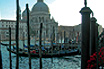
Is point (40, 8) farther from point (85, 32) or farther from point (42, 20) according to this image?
point (85, 32)

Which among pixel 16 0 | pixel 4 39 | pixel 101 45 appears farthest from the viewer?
pixel 4 39

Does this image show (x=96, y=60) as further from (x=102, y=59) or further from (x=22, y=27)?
(x=22, y=27)

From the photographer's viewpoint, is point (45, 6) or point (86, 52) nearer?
point (86, 52)

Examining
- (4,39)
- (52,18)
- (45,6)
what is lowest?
(4,39)

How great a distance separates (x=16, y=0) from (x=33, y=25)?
50926 millimetres

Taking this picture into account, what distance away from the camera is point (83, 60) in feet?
7.43

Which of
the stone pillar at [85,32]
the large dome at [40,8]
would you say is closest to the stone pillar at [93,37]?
the stone pillar at [85,32]

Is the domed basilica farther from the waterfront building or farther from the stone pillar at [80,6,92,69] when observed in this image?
the stone pillar at [80,6,92,69]

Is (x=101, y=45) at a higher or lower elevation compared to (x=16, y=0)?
lower

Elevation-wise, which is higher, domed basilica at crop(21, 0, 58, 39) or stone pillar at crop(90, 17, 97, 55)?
domed basilica at crop(21, 0, 58, 39)

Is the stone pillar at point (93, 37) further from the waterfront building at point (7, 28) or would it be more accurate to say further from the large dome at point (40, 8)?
the large dome at point (40, 8)

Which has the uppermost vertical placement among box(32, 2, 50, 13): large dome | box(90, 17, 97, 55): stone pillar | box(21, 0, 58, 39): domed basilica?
box(32, 2, 50, 13): large dome

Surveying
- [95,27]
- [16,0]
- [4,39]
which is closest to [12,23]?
[4,39]

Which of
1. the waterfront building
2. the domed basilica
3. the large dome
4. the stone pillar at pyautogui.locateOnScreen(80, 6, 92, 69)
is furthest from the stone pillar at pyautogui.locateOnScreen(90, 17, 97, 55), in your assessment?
the large dome
